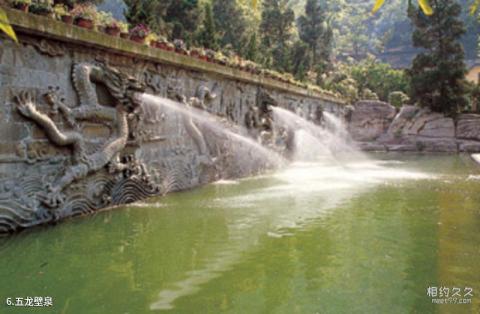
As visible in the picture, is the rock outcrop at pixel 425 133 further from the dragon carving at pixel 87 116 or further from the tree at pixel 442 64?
the dragon carving at pixel 87 116

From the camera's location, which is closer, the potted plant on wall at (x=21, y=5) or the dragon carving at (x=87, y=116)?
the potted plant on wall at (x=21, y=5)

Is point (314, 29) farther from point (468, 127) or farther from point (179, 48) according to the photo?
point (179, 48)

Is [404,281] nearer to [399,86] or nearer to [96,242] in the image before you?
[96,242]

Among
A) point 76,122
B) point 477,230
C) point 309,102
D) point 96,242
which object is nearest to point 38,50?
point 76,122

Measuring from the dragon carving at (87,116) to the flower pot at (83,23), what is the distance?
1.90ft

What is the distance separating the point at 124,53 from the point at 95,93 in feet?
3.60

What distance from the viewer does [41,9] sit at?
5836 mm

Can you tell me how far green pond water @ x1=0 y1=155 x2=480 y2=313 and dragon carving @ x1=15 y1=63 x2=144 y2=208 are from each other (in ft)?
2.26

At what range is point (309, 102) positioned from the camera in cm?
2052

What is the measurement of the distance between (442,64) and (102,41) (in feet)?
75.8

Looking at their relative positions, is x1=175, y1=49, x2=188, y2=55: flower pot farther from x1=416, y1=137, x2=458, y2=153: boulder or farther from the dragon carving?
x1=416, y1=137, x2=458, y2=153: boulder

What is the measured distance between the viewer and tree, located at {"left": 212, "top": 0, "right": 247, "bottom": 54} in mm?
33963

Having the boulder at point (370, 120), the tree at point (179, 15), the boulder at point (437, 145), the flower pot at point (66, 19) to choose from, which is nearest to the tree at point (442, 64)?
the boulder at point (370, 120)

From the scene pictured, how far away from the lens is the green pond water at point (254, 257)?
3541mm
